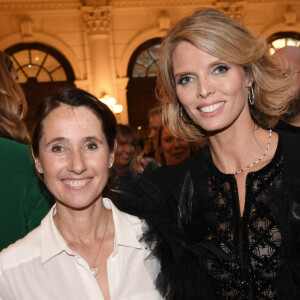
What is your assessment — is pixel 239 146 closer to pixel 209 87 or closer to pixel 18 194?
pixel 209 87

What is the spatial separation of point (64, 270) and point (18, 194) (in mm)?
544

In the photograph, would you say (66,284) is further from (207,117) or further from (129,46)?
(129,46)

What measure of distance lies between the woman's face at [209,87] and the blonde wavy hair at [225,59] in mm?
42

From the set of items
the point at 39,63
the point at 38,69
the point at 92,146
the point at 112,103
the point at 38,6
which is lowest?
the point at 92,146

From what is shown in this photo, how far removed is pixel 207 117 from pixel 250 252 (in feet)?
2.06

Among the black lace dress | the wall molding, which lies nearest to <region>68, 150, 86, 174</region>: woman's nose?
the black lace dress

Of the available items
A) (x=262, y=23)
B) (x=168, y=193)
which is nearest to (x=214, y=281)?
(x=168, y=193)

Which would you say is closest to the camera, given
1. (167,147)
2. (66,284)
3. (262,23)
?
(66,284)

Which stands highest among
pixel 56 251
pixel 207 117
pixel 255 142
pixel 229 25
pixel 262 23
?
pixel 262 23

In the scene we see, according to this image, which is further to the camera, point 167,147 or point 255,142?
point 167,147

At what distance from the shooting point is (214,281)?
2027 mm

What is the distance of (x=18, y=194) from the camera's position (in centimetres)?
226

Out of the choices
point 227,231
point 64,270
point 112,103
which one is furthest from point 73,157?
point 112,103

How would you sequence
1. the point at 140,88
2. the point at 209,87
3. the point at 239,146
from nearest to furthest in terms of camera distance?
the point at 209,87
the point at 239,146
the point at 140,88
